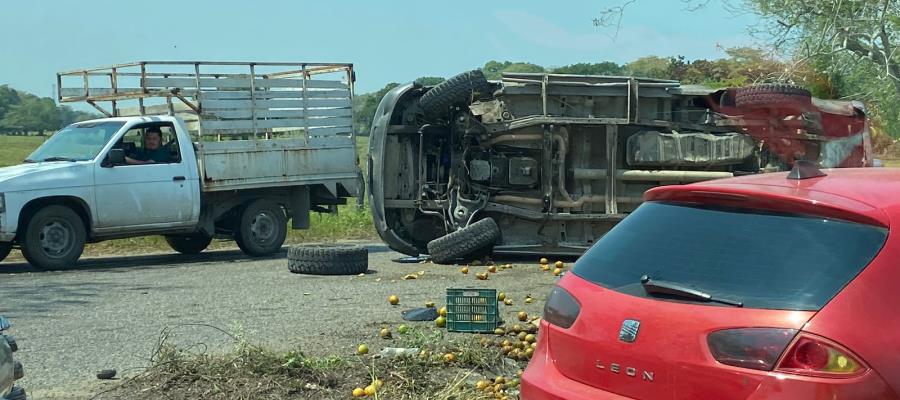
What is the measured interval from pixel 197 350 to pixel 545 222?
6.62m

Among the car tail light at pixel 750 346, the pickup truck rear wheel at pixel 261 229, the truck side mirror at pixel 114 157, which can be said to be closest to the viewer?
the car tail light at pixel 750 346

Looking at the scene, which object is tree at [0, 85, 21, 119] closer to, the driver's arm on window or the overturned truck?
the driver's arm on window

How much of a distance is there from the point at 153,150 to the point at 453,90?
4.66 meters

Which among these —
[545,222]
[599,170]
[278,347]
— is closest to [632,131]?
[599,170]

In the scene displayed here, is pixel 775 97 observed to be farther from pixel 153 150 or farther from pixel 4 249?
pixel 4 249

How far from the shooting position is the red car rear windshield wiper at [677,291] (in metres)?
3.91

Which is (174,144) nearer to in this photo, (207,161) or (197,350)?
(207,161)

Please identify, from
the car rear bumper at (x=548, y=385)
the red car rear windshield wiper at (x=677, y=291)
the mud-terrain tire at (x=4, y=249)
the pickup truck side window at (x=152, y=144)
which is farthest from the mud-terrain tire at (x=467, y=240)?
the red car rear windshield wiper at (x=677, y=291)

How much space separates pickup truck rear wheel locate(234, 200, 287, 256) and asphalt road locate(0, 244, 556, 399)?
76cm

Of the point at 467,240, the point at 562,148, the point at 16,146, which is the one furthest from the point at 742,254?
the point at 16,146

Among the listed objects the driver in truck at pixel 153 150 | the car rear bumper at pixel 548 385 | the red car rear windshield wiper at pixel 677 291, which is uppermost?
the driver in truck at pixel 153 150

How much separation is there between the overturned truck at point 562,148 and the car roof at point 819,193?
8788 millimetres

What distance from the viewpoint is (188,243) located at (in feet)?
55.2

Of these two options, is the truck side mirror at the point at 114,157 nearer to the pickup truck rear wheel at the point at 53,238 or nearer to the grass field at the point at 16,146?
the pickup truck rear wheel at the point at 53,238
